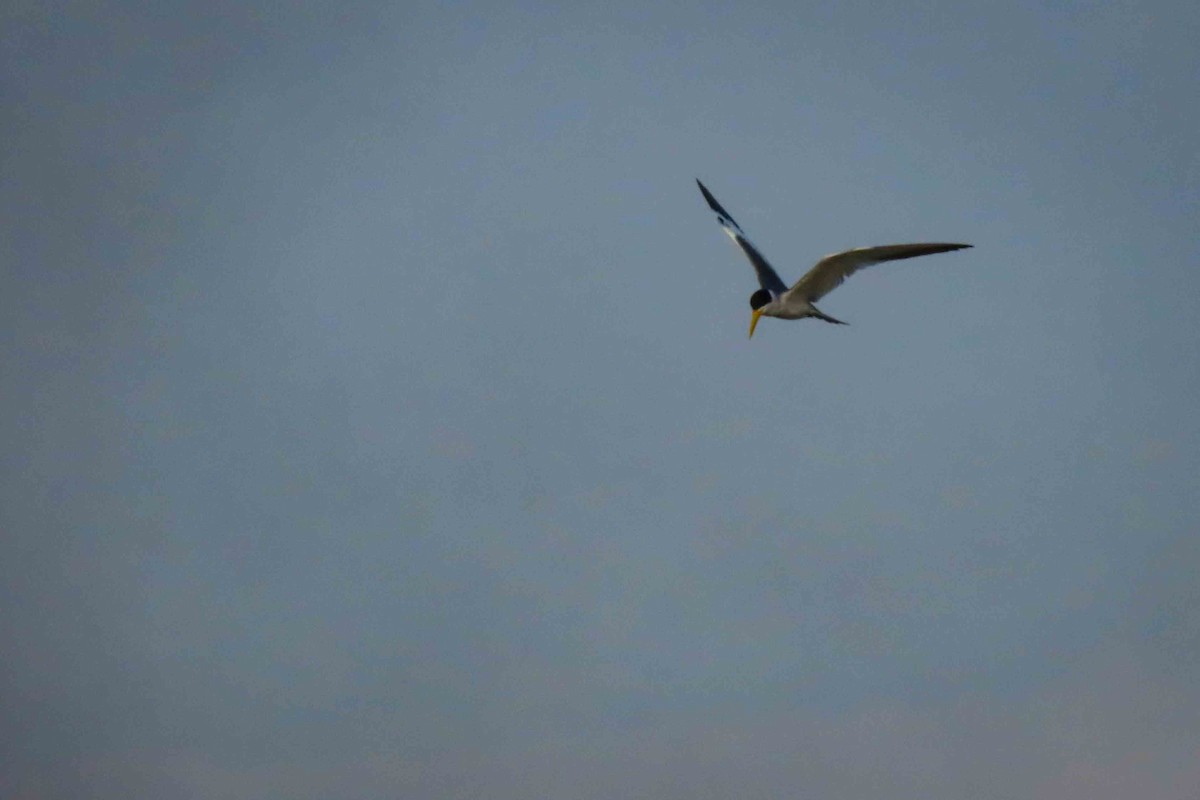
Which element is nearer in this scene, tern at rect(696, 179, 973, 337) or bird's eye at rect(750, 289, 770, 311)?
tern at rect(696, 179, 973, 337)

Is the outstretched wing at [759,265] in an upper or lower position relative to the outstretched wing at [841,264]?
upper

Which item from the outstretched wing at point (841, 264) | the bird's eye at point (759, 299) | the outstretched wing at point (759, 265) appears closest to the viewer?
the outstretched wing at point (841, 264)

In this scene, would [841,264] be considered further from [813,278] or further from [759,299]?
[759,299]

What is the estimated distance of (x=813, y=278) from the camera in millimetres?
16172

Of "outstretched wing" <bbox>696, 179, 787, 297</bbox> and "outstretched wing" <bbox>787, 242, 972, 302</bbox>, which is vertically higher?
"outstretched wing" <bbox>696, 179, 787, 297</bbox>

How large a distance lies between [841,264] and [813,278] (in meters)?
0.41

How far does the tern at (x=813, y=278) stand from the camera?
50.5 feet

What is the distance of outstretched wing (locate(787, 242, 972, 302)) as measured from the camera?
15289 mm

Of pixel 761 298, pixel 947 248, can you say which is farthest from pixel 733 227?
pixel 947 248

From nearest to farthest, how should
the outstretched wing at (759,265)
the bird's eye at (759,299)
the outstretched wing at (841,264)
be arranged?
the outstretched wing at (841,264), the bird's eye at (759,299), the outstretched wing at (759,265)

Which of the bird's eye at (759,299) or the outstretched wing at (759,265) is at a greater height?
the outstretched wing at (759,265)

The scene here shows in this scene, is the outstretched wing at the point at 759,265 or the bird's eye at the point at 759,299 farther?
the outstretched wing at the point at 759,265

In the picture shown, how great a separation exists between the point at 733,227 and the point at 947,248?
203 inches

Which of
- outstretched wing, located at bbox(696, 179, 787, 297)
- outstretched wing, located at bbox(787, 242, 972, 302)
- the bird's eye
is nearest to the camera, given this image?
outstretched wing, located at bbox(787, 242, 972, 302)
